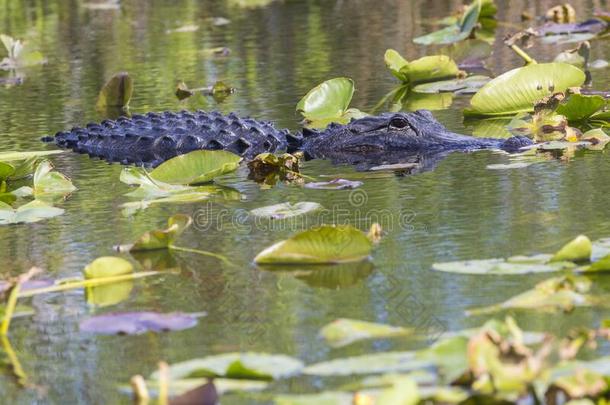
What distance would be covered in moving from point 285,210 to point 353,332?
5.65 feet

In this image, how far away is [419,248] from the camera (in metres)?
4.06

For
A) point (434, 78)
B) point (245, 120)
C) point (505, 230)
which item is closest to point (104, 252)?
point (505, 230)

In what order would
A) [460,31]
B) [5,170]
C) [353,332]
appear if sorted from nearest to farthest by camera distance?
[353,332]
[5,170]
[460,31]

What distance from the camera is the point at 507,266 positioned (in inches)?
144

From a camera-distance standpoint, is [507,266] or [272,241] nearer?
[507,266]

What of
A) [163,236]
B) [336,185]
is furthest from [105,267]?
[336,185]

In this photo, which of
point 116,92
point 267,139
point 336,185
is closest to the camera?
point 336,185

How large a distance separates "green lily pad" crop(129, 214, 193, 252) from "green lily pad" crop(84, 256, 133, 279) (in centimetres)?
33

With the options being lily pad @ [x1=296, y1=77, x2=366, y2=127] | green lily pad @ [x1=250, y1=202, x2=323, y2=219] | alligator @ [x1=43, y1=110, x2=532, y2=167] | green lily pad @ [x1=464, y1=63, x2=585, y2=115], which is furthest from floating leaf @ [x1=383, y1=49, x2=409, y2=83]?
green lily pad @ [x1=250, y1=202, x2=323, y2=219]

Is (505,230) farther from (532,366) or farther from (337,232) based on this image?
(532,366)

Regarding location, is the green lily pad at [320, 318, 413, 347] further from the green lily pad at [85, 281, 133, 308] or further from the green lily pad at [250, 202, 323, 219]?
the green lily pad at [250, 202, 323, 219]

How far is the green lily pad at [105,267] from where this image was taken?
Answer: 3.84m

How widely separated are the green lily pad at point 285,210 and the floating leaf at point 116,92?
13.2 ft

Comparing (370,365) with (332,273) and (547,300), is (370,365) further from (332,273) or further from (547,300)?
(332,273)
